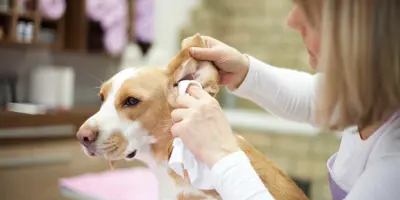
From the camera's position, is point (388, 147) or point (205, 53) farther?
point (205, 53)

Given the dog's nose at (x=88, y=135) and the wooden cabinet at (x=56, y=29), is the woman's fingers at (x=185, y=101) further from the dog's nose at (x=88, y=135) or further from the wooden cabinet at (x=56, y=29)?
the wooden cabinet at (x=56, y=29)

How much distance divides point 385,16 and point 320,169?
2.69 m

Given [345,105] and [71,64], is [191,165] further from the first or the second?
[71,64]

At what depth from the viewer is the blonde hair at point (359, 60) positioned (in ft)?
2.19

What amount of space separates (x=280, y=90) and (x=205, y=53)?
29 cm

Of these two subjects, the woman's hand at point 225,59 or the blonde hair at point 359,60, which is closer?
the blonde hair at point 359,60

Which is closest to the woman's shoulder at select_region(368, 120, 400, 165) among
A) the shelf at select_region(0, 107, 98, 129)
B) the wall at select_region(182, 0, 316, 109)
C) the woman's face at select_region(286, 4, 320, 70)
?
the woman's face at select_region(286, 4, 320, 70)

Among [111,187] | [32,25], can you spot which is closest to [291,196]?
[111,187]

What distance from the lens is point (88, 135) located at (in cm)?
85

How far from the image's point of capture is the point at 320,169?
3250 mm

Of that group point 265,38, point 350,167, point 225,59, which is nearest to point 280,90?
point 225,59

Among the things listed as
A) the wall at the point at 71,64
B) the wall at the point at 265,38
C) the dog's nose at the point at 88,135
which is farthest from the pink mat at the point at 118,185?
the wall at the point at 265,38

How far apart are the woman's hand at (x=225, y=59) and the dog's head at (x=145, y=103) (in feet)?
0.05

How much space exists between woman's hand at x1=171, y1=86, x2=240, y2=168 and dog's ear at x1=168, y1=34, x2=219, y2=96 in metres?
0.06
